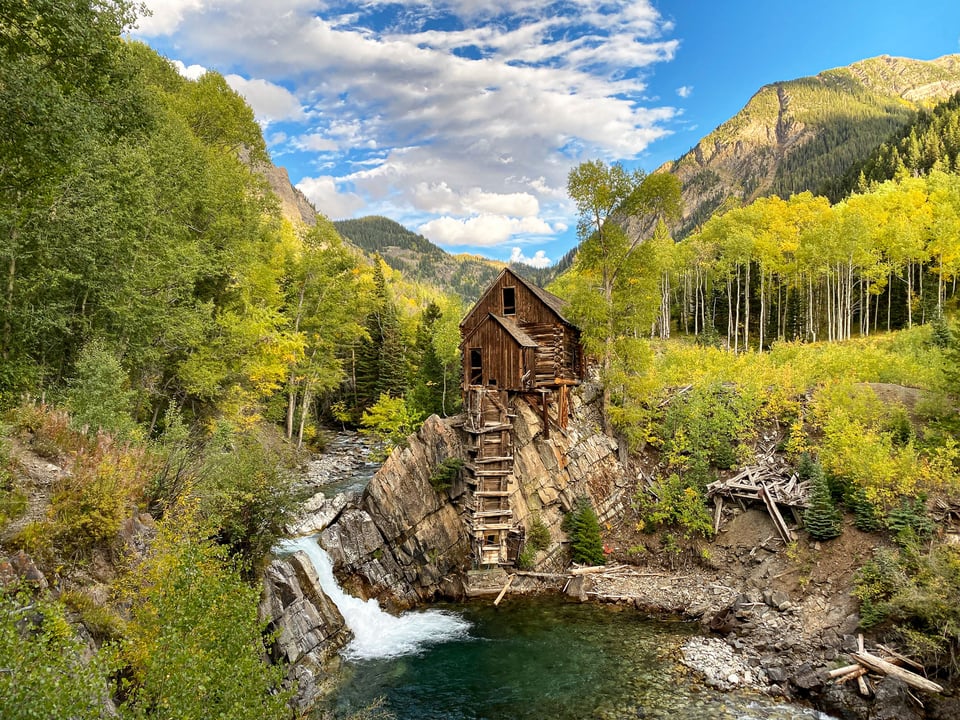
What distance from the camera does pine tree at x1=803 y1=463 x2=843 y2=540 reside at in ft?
62.5

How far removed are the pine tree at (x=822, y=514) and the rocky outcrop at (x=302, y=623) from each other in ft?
58.6

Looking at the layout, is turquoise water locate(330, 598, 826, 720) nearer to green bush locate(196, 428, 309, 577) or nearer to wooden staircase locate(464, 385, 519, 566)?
wooden staircase locate(464, 385, 519, 566)

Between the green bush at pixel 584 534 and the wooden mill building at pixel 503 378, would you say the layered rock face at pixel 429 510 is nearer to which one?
the green bush at pixel 584 534

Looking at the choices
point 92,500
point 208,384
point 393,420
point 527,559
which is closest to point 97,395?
point 92,500

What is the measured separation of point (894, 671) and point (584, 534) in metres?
11.7

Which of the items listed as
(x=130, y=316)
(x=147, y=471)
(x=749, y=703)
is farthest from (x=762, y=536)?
(x=130, y=316)

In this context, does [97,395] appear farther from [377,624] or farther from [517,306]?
[517,306]

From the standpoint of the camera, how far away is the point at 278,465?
17.9 metres

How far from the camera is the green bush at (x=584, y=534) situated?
23.0 meters

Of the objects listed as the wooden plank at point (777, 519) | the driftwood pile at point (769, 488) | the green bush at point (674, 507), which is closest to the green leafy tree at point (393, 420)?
the green bush at point (674, 507)

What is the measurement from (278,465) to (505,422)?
11148 millimetres

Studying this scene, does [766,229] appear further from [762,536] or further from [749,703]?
[749,703]

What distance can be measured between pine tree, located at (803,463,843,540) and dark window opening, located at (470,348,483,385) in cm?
1557

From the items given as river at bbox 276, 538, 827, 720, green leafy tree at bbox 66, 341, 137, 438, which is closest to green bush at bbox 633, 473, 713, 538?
river at bbox 276, 538, 827, 720
